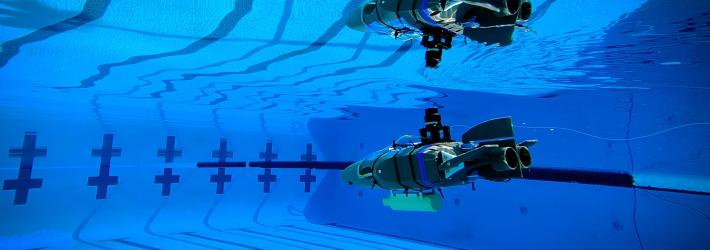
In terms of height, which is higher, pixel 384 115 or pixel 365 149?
pixel 384 115

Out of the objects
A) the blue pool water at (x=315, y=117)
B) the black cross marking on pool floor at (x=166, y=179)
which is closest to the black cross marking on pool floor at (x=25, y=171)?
the blue pool water at (x=315, y=117)

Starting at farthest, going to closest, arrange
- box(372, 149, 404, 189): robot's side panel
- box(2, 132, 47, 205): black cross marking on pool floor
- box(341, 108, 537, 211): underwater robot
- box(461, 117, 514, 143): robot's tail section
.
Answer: box(2, 132, 47, 205): black cross marking on pool floor → box(372, 149, 404, 189): robot's side panel → box(461, 117, 514, 143): robot's tail section → box(341, 108, 537, 211): underwater robot

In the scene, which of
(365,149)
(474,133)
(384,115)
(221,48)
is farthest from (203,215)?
(474,133)

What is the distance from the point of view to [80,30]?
13.3 ft

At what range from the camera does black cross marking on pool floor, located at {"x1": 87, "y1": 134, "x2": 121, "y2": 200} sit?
8.99 m

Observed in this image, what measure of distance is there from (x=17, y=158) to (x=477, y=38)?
9.35 metres

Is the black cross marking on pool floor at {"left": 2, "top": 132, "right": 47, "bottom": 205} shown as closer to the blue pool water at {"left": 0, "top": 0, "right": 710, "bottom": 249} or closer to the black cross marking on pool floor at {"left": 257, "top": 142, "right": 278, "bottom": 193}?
the blue pool water at {"left": 0, "top": 0, "right": 710, "bottom": 249}

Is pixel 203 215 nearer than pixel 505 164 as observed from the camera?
No

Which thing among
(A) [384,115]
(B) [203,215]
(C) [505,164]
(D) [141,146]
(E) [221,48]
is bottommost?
(B) [203,215]

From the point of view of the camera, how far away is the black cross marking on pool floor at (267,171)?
38.2ft

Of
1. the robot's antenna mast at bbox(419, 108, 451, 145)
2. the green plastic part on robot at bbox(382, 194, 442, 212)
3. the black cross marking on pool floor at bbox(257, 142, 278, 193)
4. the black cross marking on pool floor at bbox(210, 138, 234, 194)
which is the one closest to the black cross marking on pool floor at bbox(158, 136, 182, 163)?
the black cross marking on pool floor at bbox(210, 138, 234, 194)

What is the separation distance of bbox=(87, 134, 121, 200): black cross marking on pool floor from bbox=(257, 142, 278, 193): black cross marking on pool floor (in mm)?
3714

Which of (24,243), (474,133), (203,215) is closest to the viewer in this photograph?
(474,133)

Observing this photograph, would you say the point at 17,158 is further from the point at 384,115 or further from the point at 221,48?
the point at 384,115
